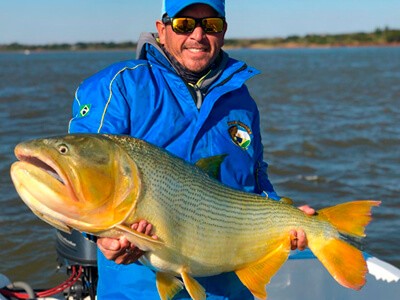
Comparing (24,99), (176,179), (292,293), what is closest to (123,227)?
(176,179)

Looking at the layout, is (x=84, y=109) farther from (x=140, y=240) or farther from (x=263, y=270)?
(x=263, y=270)

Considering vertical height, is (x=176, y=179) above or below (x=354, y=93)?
above

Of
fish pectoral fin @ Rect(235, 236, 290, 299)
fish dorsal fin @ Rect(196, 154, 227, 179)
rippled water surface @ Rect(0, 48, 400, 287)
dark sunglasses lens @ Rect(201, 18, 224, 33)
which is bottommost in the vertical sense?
rippled water surface @ Rect(0, 48, 400, 287)

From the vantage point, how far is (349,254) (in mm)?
3420

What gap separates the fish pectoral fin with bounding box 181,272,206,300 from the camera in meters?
3.12

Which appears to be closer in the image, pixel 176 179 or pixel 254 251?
pixel 176 179

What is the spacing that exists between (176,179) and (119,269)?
2.62 feet

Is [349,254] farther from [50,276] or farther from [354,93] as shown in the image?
[354,93]

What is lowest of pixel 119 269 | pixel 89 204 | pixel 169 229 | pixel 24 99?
pixel 24 99

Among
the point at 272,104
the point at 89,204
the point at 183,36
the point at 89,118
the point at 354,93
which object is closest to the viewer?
the point at 89,204

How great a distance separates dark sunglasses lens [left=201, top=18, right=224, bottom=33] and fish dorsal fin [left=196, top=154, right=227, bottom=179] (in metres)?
0.85

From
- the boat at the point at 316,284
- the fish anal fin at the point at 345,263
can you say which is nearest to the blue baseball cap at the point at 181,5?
the fish anal fin at the point at 345,263

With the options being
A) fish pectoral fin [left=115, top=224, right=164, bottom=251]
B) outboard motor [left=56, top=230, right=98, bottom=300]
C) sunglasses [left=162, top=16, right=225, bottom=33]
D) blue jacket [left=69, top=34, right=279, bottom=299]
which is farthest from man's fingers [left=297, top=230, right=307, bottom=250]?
outboard motor [left=56, top=230, right=98, bottom=300]

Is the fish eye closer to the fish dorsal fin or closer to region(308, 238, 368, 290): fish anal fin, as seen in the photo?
the fish dorsal fin
